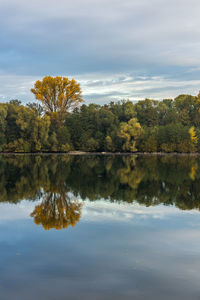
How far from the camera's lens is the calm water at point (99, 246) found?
6.57 meters

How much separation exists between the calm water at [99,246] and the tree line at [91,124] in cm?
5900

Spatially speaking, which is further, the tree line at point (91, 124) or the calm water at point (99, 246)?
the tree line at point (91, 124)

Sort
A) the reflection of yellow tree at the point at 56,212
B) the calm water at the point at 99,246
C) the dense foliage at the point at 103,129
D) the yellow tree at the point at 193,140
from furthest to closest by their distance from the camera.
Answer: the yellow tree at the point at 193,140
the dense foliage at the point at 103,129
the reflection of yellow tree at the point at 56,212
the calm water at the point at 99,246

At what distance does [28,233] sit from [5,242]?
3.32 feet

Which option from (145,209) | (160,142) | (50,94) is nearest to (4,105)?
(50,94)

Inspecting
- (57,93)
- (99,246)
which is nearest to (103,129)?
(57,93)

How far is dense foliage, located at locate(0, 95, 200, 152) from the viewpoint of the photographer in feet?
246

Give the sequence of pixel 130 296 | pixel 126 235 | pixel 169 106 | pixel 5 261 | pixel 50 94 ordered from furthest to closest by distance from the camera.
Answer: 1. pixel 169 106
2. pixel 50 94
3. pixel 126 235
4. pixel 5 261
5. pixel 130 296

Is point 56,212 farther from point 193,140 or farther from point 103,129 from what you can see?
point 103,129

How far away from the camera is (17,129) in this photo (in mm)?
76750

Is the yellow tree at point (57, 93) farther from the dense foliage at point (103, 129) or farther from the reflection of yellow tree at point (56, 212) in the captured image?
the reflection of yellow tree at point (56, 212)

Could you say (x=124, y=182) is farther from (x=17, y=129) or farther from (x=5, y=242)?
(x=17, y=129)

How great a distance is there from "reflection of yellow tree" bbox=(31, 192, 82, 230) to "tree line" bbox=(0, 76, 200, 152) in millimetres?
59433

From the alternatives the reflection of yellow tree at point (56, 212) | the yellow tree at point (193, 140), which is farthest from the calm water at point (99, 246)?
the yellow tree at point (193, 140)
